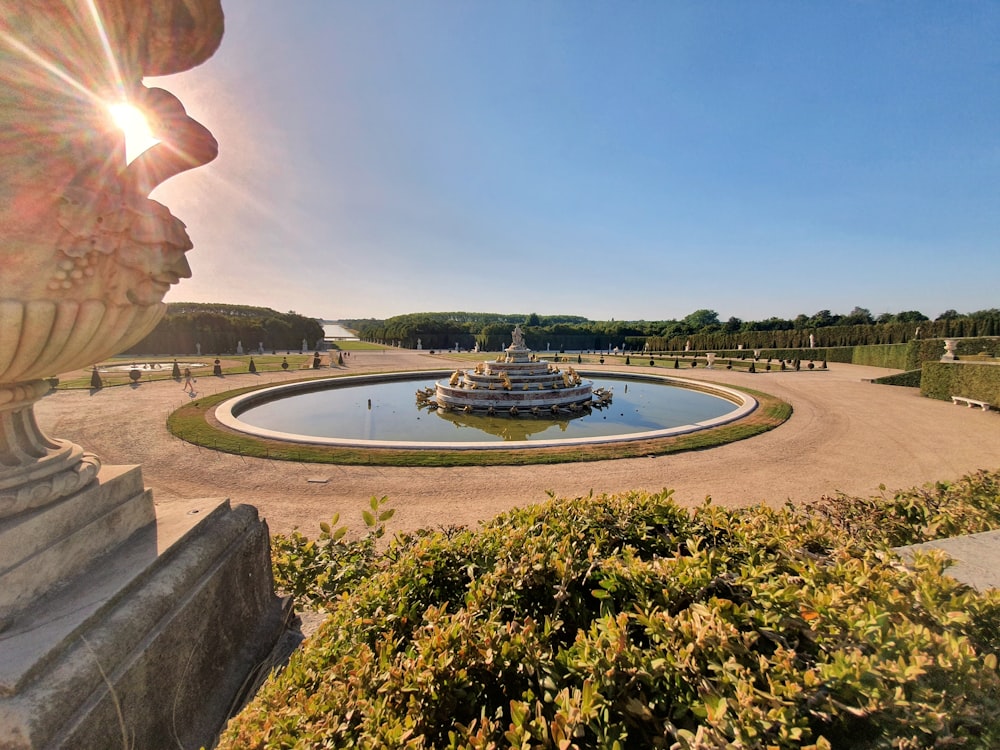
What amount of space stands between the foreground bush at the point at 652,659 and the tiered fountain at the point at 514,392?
587 inches

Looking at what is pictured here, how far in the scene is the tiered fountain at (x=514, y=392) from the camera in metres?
18.2

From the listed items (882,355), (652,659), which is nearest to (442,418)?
(652,659)

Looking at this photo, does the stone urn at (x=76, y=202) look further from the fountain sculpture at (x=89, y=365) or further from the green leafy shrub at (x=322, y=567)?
the green leafy shrub at (x=322, y=567)

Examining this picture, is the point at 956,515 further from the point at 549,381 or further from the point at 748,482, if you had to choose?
the point at 549,381

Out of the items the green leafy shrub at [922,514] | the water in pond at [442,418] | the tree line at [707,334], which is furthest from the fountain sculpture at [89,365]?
the tree line at [707,334]

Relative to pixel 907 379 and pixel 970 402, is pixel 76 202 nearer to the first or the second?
pixel 970 402

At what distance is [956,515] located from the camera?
375 centimetres

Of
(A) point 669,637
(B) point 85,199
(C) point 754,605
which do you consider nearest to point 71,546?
(B) point 85,199

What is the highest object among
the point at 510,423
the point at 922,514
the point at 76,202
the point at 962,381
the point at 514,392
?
the point at 76,202

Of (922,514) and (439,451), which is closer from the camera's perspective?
(922,514)

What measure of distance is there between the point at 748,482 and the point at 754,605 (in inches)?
292

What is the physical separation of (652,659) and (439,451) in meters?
9.33

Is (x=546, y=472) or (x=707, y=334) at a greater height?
(x=707, y=334)

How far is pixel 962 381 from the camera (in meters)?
17.5
